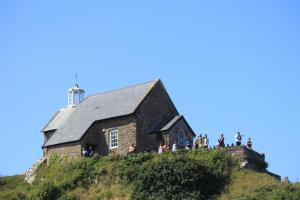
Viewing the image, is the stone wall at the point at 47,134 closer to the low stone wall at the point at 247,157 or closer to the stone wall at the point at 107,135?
the stone wall at the point at 107,135

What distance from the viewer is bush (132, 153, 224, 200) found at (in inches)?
1797

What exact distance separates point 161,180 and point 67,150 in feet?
39.6

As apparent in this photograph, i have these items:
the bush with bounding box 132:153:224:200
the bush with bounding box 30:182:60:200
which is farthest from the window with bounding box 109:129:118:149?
the bush with bounding box 132:153:224:200

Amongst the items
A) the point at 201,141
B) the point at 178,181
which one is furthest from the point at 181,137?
the point at 178,181

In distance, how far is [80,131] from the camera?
184 ft

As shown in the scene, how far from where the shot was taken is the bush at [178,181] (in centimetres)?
4566

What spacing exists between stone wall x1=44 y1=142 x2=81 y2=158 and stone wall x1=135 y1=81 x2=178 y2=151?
485 centimetres

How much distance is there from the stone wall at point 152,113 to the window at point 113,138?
73.7 inches

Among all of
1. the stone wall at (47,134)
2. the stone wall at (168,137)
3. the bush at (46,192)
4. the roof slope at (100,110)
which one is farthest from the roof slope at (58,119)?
the bush at (46,192)

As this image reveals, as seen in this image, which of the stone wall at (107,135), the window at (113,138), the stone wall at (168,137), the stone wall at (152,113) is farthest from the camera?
the window at (113,138)

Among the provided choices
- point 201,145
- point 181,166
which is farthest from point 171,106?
point 181,166

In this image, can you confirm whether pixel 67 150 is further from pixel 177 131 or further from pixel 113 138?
pixel 177 131

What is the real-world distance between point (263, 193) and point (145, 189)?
7.83m

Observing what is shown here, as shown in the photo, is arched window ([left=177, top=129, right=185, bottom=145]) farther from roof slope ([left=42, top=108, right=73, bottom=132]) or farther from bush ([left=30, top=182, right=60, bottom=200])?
roof slope ([left=42, top=108, right=73, bottom=132])
